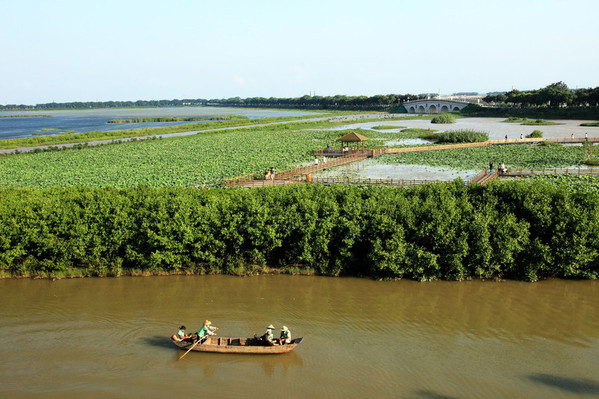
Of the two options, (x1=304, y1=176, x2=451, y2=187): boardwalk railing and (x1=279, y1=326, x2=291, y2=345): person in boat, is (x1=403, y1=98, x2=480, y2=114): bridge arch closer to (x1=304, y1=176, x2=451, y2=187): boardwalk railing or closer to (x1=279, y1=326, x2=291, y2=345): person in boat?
(x1=304, y1=176, x2=451, y2=187): boardwalk railing

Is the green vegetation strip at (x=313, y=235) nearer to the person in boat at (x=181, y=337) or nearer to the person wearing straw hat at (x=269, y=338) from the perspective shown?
the person in boat at (x=181, y=337)

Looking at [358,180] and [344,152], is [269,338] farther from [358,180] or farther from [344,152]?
[344,152]

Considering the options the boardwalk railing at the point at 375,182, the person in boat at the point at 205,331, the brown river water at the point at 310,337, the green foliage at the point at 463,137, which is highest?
the green foliage at the point at 463,137

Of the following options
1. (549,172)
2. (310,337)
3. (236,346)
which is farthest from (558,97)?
(236,346)

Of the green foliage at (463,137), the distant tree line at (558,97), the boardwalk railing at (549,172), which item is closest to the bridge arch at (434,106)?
the distant tree line at (558,97)

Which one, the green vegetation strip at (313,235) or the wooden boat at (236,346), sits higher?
the green vegetation strip at (313,235)

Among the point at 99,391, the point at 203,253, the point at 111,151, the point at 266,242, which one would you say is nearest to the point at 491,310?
the point at 266,242
